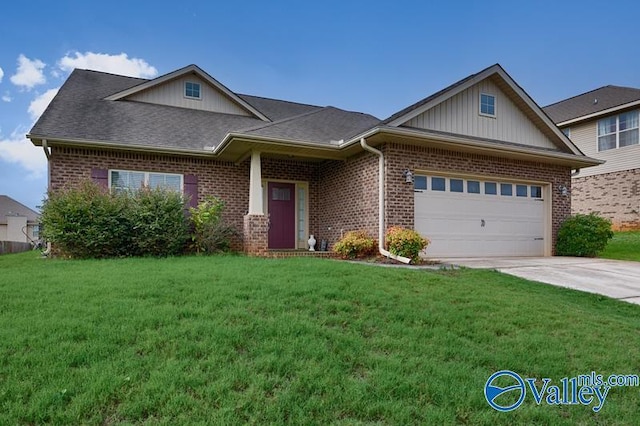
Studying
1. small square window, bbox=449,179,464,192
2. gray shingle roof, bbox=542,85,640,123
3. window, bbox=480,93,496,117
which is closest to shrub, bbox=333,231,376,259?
small square window, bbox=449,179,464,192

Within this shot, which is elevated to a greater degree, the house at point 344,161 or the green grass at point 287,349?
the house at point 344,161

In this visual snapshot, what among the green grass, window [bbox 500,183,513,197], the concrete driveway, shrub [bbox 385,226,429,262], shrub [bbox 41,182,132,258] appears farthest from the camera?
window [bbox 500,183,513,197]

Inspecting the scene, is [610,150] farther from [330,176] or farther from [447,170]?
[330,176]

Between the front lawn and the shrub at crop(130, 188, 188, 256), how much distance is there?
39.8 feet

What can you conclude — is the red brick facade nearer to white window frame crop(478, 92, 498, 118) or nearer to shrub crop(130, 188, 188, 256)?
white window frame crop(478, 92, 498, 118)

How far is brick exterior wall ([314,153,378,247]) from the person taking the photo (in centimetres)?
1000

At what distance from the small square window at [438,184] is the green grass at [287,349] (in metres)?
4.82

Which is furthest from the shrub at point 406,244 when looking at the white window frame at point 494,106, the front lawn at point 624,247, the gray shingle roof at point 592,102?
the gray shingle roof at point 592,102

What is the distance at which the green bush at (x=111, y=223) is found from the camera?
8852mm

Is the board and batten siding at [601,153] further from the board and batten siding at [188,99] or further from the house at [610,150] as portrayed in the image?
the board and batten siding at [188,99]

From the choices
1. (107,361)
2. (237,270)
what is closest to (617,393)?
(107,361)

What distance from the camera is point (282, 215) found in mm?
12391

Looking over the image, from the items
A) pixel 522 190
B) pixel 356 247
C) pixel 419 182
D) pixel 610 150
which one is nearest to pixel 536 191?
pixel 522 190

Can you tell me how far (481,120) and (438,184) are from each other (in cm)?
227
